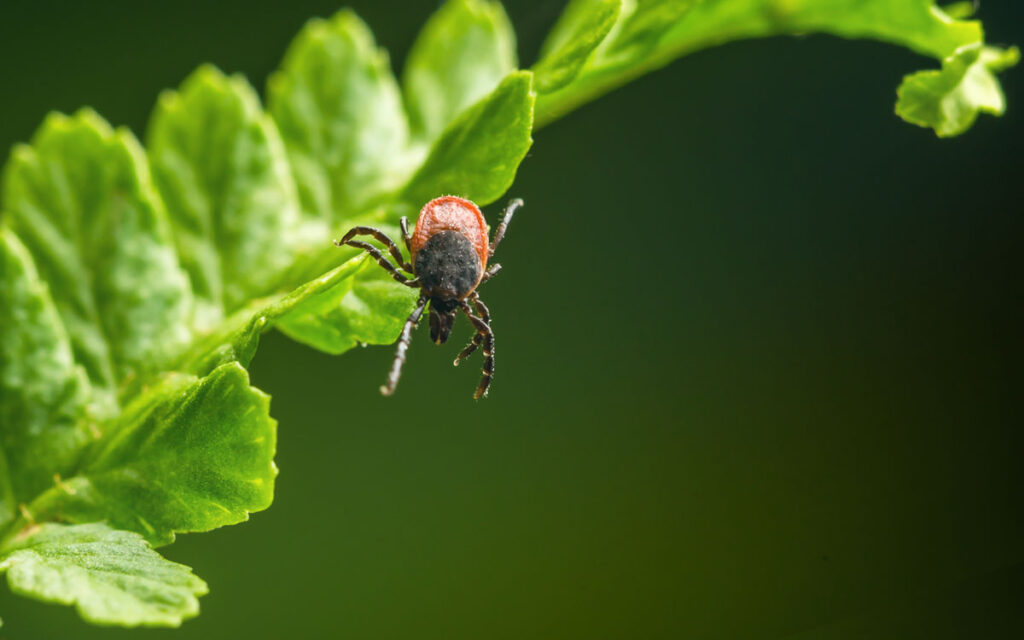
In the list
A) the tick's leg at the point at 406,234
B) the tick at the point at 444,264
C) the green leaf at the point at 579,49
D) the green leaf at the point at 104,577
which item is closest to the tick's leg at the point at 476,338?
the tick at the point at 444,264

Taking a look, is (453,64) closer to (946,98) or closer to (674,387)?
(946,98)

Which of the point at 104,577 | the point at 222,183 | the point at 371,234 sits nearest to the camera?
the point at 104,577

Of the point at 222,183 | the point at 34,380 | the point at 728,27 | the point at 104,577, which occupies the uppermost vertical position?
the point at 728,27

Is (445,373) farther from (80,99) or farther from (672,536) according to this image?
(80,99)

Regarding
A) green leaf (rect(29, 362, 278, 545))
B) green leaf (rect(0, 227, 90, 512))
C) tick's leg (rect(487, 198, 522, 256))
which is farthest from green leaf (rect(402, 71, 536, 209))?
green leaf (rect(0, 227, 90, 512))

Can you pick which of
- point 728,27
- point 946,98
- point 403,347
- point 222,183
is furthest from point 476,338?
point 946,98

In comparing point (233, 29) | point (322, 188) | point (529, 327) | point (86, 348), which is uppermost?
point (233, 29)

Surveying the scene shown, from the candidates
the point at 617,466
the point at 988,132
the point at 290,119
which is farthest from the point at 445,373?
the point at 988,132

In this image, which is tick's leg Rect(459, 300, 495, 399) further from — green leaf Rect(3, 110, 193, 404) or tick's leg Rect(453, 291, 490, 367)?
green leaf Rect(3, 110, 193, 404)
